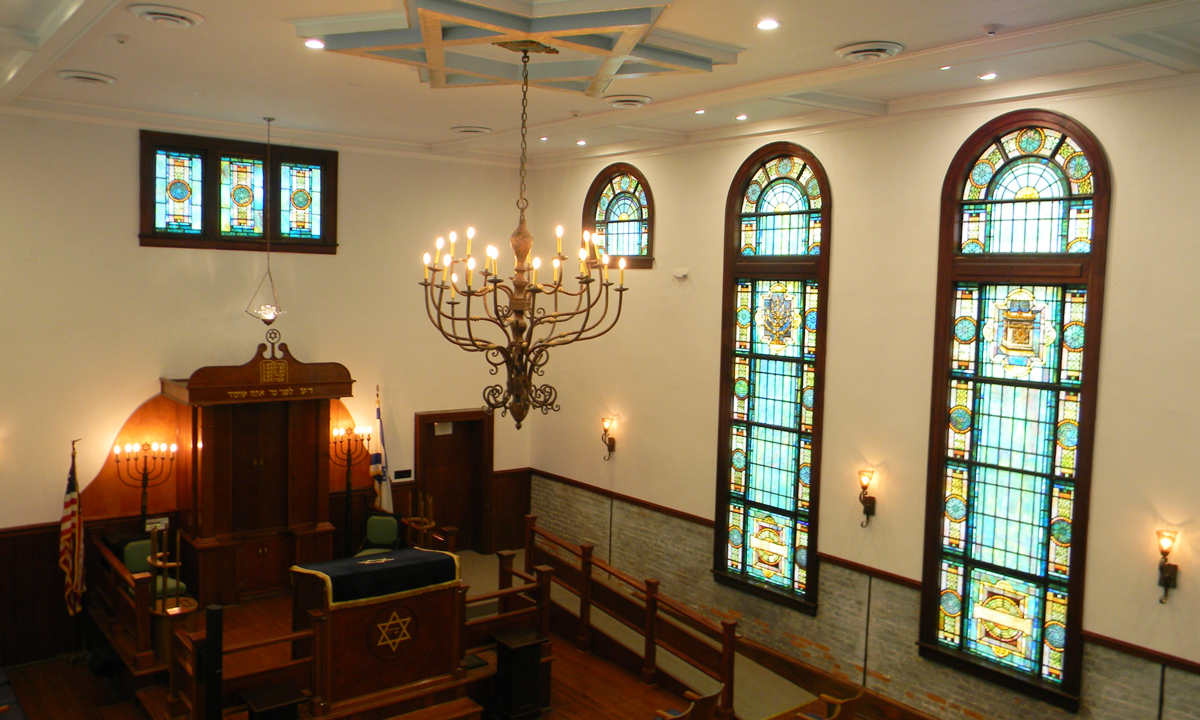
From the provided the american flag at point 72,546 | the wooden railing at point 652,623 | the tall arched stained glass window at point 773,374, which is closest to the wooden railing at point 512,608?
the wooden railing at point 652,623

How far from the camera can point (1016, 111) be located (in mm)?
6887

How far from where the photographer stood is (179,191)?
9.27 meters

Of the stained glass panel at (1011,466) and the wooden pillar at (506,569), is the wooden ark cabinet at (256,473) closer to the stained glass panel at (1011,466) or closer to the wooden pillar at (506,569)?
the wooden pillar at (506,569)

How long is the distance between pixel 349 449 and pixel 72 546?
2.75 m

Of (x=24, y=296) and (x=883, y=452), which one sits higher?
(x=24, y=296)

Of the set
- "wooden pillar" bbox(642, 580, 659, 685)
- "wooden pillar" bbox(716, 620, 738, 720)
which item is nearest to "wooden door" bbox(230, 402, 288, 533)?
"wooden pillar" bbox(642, 580, 659, 685)

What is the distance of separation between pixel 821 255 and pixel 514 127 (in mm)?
3314

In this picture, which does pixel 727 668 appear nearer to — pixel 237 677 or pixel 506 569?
pixel 506 569

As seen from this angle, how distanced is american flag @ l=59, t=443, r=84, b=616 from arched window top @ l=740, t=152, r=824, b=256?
265 inches

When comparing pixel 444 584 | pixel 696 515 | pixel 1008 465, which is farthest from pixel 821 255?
pixel 444 584

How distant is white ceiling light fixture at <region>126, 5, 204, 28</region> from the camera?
5.25m

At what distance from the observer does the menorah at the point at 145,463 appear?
352 inches

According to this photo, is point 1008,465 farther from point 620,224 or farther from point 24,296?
point 24,296

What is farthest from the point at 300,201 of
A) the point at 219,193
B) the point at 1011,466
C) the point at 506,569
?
the point at 1011,466
